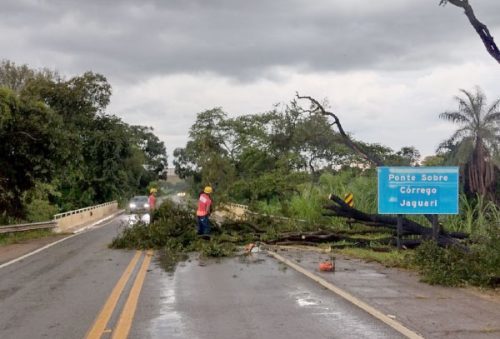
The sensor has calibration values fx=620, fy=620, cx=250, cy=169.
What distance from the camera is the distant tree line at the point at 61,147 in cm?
2486

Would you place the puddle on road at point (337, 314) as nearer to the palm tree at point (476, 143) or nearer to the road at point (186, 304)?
the road at point (186, 304)

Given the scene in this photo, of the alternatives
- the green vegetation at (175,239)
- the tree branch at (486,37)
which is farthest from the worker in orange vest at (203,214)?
the tree branch at (486,37)

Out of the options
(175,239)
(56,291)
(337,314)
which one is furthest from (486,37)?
(175,239)

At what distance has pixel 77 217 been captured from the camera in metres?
36.8

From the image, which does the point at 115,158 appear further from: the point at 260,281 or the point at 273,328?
the point at 273,328

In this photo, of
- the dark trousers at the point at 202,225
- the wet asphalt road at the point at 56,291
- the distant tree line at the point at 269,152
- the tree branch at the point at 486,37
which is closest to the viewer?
the wet asphalt road at the point at 56,291

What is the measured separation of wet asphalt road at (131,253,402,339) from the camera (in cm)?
728

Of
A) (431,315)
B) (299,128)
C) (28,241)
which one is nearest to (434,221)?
(431,315)

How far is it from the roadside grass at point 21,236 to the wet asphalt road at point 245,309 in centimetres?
1280

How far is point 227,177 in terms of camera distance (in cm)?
4712

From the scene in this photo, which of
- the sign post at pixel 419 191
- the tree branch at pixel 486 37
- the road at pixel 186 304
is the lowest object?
the road at pixel 186 304

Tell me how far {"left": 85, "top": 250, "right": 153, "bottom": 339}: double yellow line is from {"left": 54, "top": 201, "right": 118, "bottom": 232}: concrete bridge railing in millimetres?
18981

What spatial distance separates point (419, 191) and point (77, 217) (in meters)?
26.4

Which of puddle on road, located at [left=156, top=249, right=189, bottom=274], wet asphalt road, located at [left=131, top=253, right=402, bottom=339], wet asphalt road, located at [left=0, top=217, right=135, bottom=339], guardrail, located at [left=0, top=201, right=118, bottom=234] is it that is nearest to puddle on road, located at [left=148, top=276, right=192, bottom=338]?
wet asphalt road, located at [left=131, top=253, right=402, bottom=339]
